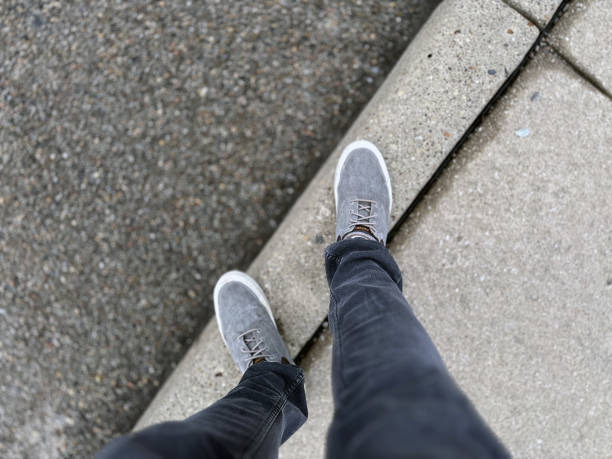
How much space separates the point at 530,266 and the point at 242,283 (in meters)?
1.18

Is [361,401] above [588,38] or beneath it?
beneath

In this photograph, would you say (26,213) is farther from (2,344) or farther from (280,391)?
(280,391)

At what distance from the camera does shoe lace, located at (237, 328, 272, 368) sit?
5.08 ft

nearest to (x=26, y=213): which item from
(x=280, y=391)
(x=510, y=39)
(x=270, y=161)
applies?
(x=270, y=161)

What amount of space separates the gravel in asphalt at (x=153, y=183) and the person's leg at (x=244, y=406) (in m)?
0.21

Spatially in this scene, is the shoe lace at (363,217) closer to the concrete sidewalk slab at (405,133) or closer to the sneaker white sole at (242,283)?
the concrete sidewalk slab at (405,133)

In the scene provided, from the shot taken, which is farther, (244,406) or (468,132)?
(468,132)

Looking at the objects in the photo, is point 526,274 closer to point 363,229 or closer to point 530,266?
point 530,266

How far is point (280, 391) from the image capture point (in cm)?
131

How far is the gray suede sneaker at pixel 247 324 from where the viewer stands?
1565mm

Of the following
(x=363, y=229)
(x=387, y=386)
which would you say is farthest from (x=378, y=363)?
(x=363, y=229)

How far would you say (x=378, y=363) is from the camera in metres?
0.97

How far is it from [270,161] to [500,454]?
1383mm

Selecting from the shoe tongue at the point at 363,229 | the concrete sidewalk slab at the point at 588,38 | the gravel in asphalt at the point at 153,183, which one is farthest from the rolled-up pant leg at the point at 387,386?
the concrete sidewalk slab at the point at 588,38
